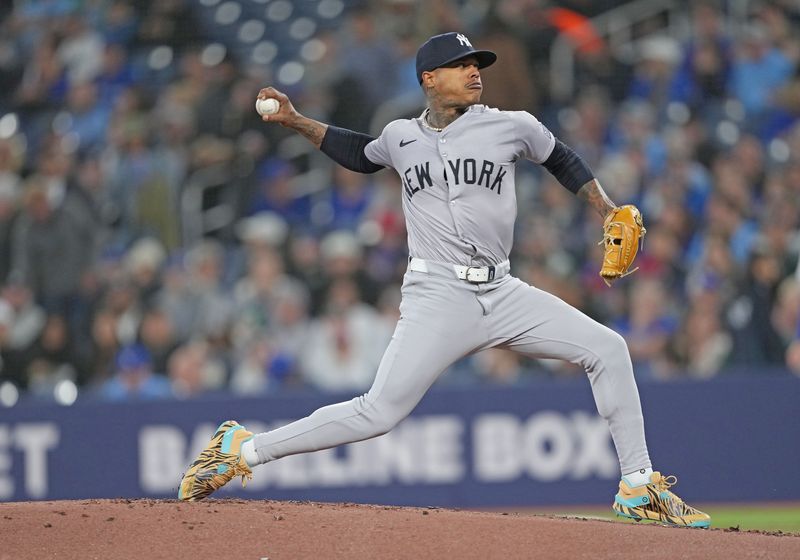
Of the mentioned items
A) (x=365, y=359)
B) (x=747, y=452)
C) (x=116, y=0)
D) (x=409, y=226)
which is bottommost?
(x=747, y=452)

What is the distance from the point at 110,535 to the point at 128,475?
4.67 meters

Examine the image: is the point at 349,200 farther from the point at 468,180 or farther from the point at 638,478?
the point at 638,478

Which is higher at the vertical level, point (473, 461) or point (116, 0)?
point (116, 0)

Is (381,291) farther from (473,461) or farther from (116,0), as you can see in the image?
(116,0)

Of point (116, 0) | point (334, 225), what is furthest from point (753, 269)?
point (116, 0)

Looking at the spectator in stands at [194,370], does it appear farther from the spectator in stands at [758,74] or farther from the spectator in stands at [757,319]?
the spectator in stands at [758,74]

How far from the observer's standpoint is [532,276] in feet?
35.6

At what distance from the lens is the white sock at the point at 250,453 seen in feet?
18.3

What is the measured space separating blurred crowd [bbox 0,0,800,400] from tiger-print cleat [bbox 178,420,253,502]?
426 centimetres

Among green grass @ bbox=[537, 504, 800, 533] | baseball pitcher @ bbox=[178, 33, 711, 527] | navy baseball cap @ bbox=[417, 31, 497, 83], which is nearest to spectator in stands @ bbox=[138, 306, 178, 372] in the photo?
green grass @ bbox=[537, 504, 800, 533]

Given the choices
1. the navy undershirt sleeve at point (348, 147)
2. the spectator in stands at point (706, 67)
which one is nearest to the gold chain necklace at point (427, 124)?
the navy undershirt sleeve at point (348, 147)

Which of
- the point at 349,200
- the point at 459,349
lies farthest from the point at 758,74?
the point at 459,349

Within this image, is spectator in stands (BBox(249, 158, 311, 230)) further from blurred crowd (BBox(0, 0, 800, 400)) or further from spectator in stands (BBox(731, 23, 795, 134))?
spectator in stands (BBox(731, 23, 795, 134))

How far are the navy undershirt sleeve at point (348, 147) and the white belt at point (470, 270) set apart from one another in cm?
55
